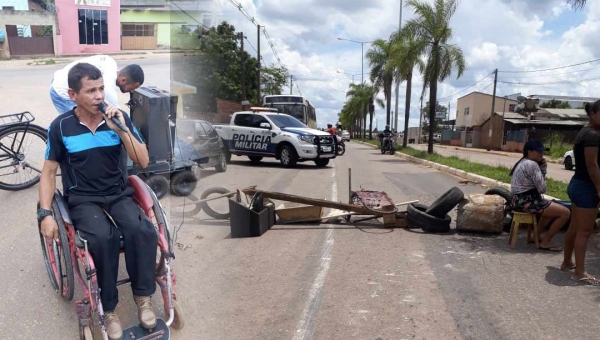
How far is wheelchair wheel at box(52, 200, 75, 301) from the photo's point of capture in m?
3.18

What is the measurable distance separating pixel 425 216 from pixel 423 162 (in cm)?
1385

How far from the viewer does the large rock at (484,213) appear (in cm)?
673

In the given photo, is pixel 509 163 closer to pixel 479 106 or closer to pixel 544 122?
pixel 544 122

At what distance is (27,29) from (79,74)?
3.54 ft

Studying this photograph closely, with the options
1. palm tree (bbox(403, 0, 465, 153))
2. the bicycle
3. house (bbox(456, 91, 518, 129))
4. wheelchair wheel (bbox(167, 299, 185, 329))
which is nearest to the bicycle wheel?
the bicycle

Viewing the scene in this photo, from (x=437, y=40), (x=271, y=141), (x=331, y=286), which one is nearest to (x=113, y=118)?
(x=331, y=286)

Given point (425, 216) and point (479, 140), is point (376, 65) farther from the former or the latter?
point (425, 216)

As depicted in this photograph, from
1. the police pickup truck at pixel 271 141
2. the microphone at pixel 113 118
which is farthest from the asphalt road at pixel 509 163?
the microphone at pixel 113 118

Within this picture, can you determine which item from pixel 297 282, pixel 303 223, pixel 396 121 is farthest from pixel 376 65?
pixel 297 282

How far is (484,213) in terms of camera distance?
265 inches

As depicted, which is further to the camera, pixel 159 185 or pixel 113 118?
pixel 159 185

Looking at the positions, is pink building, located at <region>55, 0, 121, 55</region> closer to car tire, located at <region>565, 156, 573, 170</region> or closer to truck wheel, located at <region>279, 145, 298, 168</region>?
truck wheel, located at <region>279, 145, 298, 168</region>

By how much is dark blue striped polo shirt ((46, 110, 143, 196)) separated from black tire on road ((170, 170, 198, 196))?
3.62m

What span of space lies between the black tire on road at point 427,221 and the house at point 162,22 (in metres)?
4.09
